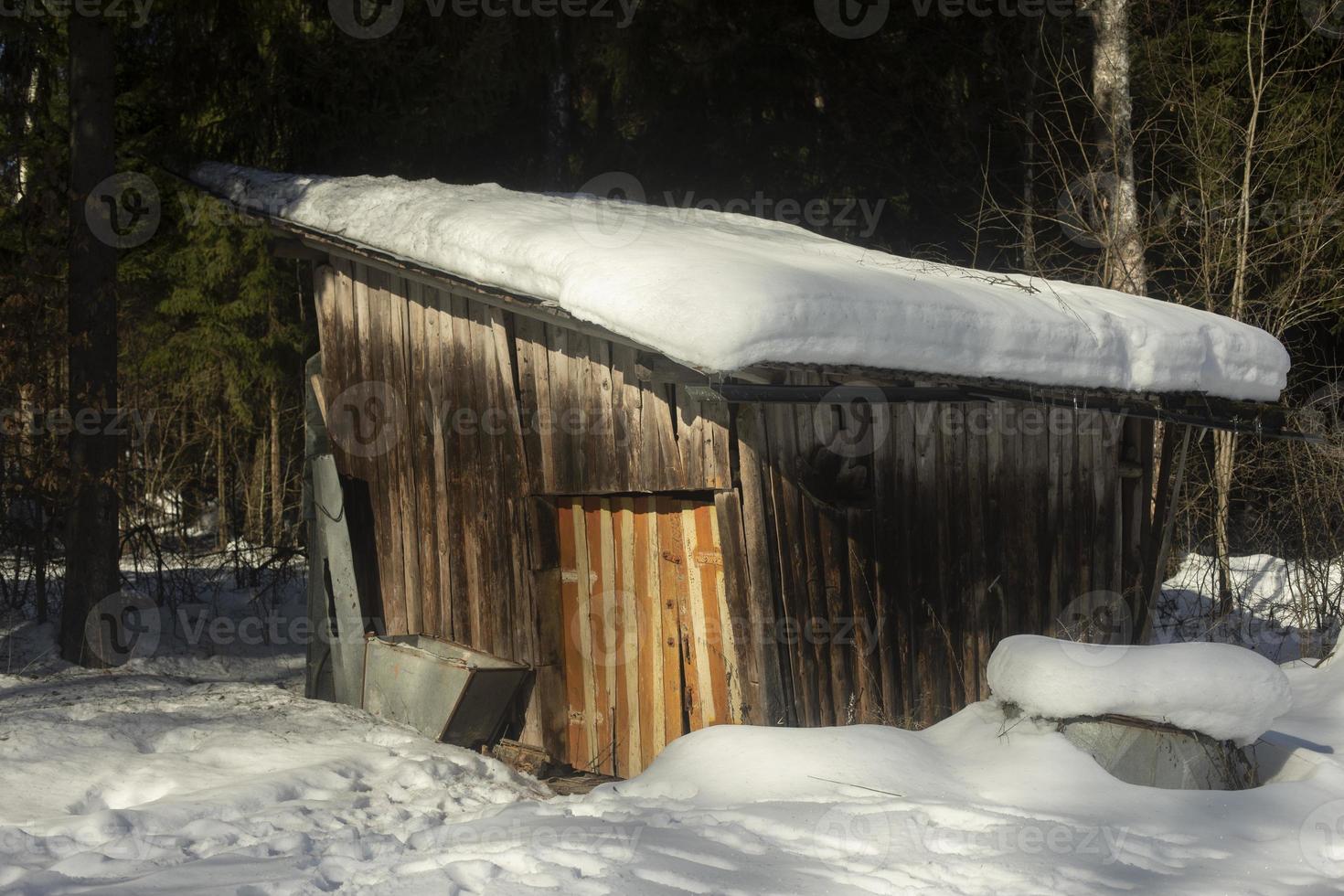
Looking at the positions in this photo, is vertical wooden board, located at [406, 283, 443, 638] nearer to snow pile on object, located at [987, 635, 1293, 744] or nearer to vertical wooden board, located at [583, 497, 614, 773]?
vertical wooden board, located at [583, 497, 614, 773]

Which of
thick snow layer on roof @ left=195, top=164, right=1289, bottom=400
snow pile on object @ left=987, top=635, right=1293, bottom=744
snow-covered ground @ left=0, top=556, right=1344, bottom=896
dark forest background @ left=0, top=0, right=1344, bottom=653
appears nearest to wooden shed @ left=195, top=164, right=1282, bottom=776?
thick snow layer on roof @ left=195, top=164, right=1289, bottom=400

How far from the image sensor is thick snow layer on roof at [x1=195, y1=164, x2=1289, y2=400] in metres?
5.00

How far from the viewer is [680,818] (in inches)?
189

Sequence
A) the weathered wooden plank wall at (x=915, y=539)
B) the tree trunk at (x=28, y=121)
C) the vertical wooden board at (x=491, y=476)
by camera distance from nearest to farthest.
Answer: the weathered wooden plank wall at (x=915, y=539) < the vertical wooden board at (x=491, y=476) < the tree trunk at (x=28, y=121)

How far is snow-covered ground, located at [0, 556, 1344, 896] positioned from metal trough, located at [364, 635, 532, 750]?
0.45m

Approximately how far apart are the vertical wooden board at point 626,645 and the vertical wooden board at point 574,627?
314 millimetres

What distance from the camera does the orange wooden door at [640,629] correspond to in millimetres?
6246

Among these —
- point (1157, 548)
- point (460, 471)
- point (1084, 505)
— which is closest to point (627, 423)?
point (460, 471)

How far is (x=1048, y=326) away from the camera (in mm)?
6176

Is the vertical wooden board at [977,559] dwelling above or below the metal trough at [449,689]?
above

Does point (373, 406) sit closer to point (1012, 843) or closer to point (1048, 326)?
point (1048, 326)

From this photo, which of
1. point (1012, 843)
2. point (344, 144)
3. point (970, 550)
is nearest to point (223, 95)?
point (344, 144)

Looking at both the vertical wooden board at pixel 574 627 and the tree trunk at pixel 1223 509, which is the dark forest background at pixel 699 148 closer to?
the tree trunk at pixel 1223 509

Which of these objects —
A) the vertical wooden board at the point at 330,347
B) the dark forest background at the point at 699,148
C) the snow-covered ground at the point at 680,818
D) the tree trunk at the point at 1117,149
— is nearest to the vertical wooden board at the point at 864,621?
the snow-covered ground at the point at 680,818
